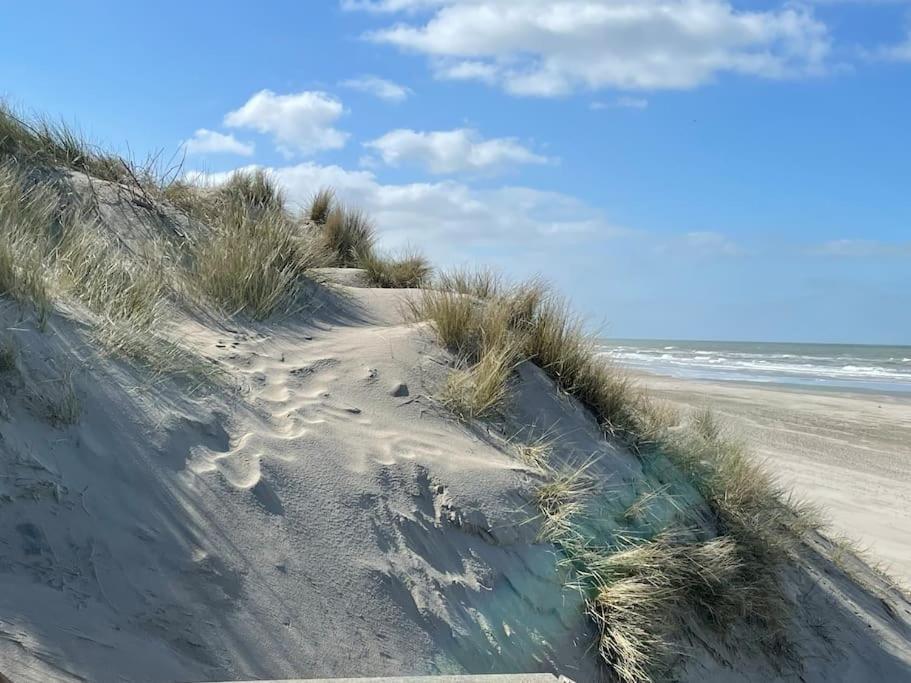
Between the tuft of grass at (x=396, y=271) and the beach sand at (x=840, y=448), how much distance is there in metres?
2.86

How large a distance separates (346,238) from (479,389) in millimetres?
6003

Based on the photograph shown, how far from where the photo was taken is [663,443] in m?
5.85

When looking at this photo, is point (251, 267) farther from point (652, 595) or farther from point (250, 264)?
point (652, 595)

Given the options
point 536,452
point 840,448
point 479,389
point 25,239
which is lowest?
point 840,448

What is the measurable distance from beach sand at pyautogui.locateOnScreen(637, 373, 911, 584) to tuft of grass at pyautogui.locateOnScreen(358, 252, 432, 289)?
2860mm

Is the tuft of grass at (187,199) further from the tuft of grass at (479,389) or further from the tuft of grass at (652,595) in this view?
the tuft of grass at (652,595)

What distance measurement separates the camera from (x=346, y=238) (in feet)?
35.1

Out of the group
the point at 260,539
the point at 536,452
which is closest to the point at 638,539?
the point at 536,452

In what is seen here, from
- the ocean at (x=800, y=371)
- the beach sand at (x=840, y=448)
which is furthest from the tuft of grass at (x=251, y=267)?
the ocean at (x=800, y=371)

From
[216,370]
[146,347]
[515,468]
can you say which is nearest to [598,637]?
[515,468]

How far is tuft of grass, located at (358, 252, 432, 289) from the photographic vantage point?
9.20m

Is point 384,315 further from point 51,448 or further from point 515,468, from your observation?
point 51,448

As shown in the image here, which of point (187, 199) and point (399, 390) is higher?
point (187, 199)

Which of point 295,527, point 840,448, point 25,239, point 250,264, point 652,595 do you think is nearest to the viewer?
point 295,527
